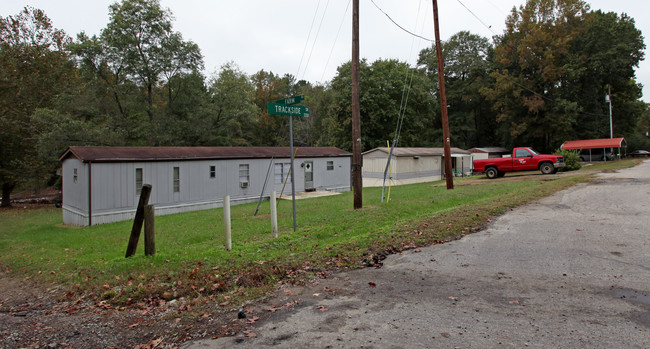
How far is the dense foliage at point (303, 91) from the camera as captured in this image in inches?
1101

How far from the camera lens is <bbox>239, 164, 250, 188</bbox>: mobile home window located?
851 inches

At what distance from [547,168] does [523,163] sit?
1286mm

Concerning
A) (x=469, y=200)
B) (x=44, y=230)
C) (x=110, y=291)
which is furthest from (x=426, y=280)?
(x=44, y=230)

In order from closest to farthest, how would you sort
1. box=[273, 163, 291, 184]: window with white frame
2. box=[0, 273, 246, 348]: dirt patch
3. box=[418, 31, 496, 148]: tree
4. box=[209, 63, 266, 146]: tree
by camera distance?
1. box=[0, 273, 246, 348]: dirt patch
2. box=[273, 163, 291, 184]: window with white frame
3. box=[209, 63, 266, 146]: tree
4. box=[418, 31, 496, 148]: tree

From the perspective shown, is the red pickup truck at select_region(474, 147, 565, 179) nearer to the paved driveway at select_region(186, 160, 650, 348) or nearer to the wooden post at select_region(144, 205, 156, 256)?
the paved driveway at select_region(186, 160, 650, 348)

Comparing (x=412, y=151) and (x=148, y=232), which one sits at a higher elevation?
(x=412, y=151)

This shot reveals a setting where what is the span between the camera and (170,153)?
19.2 meters

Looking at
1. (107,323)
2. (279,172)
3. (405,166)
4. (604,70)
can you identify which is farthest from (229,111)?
(604,70)

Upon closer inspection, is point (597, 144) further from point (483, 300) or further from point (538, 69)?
point (483, 300)

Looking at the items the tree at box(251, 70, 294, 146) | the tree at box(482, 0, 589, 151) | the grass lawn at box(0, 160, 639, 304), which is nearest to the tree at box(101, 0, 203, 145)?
the tree at box(251, 70, 294, 146)

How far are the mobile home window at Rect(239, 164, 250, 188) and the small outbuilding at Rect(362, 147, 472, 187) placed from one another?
11571mm

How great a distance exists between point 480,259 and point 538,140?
47.9 meters

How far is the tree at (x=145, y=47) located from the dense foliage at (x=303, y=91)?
0.09 meters

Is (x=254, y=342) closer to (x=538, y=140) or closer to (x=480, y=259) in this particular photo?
(x=480, y=259)
